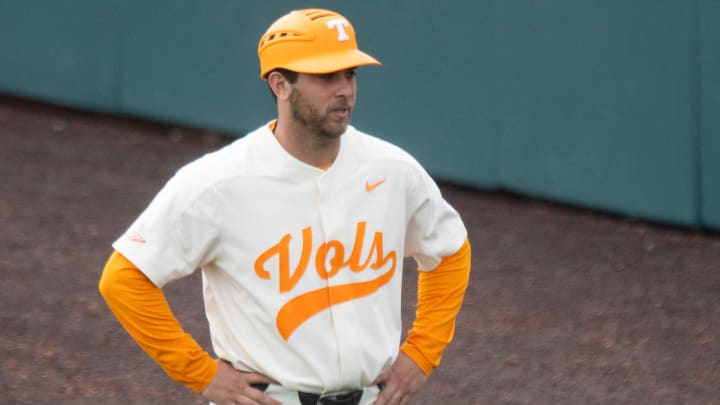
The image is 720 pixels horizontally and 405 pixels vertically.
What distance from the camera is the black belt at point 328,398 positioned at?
3932 millimetres

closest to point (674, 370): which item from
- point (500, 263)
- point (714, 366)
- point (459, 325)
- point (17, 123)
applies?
point (714, 366)

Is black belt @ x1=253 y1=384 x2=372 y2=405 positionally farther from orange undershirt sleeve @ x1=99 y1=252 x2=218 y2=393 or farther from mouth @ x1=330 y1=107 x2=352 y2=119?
mouth @ x1=330 y1=107 x2=352 y2=119

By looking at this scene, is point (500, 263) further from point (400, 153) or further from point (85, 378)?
point (400, 153)

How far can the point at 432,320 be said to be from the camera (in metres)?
4.26

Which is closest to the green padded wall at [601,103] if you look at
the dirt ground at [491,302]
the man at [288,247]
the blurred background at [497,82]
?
the blurred background at [497,82]

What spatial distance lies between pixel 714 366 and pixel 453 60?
11.2 feet

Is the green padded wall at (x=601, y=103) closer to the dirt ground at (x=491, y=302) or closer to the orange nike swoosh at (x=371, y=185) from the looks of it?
the dirt ground at (x=491, y=302)

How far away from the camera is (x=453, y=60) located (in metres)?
9.35

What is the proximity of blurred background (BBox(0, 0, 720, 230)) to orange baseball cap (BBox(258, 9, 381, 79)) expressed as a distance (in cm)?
463

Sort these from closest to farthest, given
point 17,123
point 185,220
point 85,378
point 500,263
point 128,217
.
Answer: point 185,220, point 85,378, point 500,263, point 128,217, point 17,123

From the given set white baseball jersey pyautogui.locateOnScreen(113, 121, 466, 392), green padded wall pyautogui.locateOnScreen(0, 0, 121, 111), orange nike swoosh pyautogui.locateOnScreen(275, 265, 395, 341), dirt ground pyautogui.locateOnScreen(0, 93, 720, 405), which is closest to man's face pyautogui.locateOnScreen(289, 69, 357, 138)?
white baseball jersey pyautogui.locateOnScreen(113, 121, 466, 392)

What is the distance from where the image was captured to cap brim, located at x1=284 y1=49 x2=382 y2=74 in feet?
12.4

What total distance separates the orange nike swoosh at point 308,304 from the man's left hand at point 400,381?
1.06ft

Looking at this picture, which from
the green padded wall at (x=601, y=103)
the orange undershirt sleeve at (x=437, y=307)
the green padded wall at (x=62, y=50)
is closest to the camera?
the orange undershirt sleeve at (x=437, y=307)
